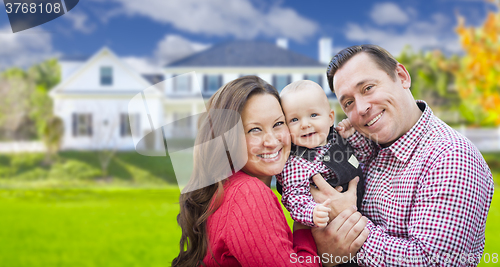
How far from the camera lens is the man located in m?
1.89

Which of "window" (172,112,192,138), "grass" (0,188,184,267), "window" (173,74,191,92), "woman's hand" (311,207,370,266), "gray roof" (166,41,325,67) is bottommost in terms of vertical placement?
"grass" (0,188,184,267)

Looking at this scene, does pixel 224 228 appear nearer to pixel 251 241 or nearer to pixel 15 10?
pixel 251 241

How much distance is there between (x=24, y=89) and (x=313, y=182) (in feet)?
74.2

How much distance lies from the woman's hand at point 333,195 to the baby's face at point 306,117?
0.82 ft

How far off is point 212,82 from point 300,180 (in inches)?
560

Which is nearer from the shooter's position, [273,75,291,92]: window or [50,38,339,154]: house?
[273,75,291,92]: window

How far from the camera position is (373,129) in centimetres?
225

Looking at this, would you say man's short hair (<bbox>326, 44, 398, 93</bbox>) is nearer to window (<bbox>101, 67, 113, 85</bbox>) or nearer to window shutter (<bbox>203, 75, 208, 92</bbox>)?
window shutter (<bbox>203, 75, 208, 92</bbox>)

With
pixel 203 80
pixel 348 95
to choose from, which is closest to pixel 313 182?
pixel 348 95

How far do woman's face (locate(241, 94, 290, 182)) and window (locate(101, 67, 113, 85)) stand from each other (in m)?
16.9

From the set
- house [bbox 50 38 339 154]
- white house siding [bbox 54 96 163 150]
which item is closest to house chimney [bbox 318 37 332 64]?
house [bbox 50 38 339 154]

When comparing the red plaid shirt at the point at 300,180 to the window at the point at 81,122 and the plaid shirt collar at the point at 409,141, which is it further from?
the window at the point at 81,122

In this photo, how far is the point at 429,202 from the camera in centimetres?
195

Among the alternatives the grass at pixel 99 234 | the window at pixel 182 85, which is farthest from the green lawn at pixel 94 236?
the window at pixel 182 85
